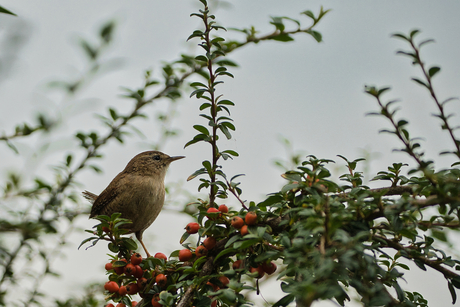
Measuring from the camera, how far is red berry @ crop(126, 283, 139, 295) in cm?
218

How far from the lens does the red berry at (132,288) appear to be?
7.14 ft

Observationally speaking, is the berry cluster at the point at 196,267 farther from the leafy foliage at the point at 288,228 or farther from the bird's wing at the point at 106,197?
the bird's wing at the point at 106,197

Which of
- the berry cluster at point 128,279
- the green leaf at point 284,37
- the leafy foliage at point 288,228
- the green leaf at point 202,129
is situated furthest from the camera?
the green leaf at point 284,37

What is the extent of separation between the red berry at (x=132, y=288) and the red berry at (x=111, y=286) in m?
0.10

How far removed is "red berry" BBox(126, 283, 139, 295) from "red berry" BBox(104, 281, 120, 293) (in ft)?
0.34

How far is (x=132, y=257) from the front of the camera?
89.7 inches

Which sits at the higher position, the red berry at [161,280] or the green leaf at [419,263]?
the red berry at [161,280]

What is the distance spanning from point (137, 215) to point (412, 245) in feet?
8.95

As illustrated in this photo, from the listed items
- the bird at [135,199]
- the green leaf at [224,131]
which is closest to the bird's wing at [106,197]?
the bird at [135,199]

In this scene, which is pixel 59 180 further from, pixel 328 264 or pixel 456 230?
pixel 456 230

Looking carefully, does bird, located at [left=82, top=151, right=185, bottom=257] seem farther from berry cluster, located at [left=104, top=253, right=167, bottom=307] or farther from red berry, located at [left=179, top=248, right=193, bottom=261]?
red berry, located at [left=179, top=248, right=193, bottom=261]

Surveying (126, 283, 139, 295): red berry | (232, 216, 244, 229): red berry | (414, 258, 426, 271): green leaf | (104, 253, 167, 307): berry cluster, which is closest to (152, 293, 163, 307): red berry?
(104, 253, 167, 307): berry cluster

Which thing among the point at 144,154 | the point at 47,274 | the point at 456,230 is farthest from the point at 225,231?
the point at 144,154

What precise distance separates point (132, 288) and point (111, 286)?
5.4 inches
